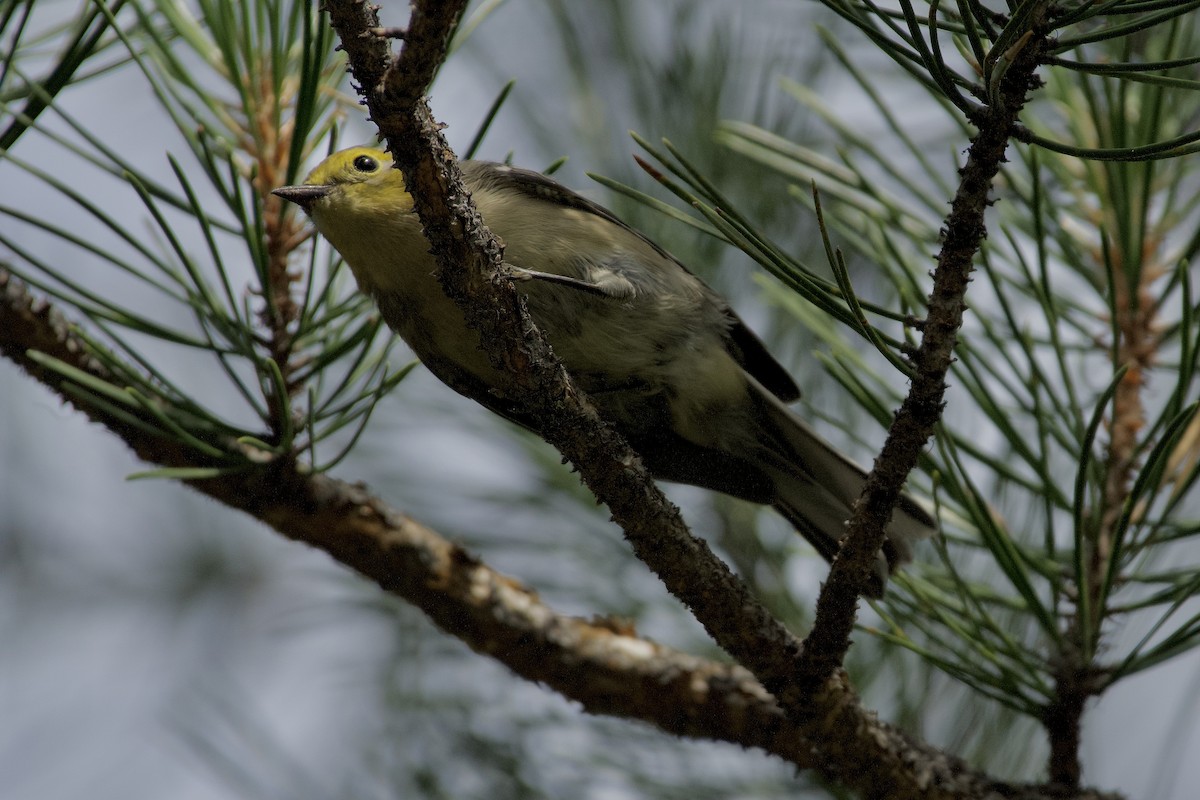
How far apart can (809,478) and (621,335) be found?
58 centimetres

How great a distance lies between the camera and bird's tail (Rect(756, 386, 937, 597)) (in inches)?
102

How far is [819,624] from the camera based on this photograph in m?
1.65

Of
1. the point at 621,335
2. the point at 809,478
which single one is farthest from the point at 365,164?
the point at 809,478

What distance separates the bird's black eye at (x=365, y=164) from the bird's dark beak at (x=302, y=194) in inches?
11.6

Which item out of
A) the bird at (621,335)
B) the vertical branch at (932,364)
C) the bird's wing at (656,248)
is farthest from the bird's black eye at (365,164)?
the vertical branch at (932,364)

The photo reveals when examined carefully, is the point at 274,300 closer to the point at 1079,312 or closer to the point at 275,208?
the point at 275,208

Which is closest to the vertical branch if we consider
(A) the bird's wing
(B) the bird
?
(B) the bird

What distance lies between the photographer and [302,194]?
2.03m

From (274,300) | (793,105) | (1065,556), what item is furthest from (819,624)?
(793,105)

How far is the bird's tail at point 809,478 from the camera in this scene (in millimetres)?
2584

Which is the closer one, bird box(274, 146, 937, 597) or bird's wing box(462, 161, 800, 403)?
bird box(274, 146, 937, 597)

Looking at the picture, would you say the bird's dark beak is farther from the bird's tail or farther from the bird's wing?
the bird's tail

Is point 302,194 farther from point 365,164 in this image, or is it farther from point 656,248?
point 656,248

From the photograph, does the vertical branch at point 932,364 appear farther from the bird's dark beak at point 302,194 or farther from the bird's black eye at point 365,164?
the bird's black eye at point 365,164
